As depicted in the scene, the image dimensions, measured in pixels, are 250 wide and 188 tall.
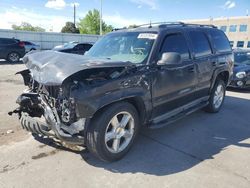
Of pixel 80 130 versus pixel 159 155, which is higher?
pixel 80 130

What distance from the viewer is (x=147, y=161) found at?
147 inches

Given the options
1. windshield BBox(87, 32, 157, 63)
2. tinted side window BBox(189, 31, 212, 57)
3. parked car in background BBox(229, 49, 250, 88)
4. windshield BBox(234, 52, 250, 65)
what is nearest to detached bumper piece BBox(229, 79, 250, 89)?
parked car in background BBox(229, 49, 250, 88)

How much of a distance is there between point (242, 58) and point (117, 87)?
8.70 meters

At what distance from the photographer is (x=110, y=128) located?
3.59m

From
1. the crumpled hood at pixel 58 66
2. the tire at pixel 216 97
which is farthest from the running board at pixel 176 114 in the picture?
the crumpled hood at pixel 58 66

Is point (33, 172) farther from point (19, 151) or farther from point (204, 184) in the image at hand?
point (204, 184)

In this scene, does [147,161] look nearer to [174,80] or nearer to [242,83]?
[174,80]

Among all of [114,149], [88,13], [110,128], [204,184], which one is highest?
[88,13]

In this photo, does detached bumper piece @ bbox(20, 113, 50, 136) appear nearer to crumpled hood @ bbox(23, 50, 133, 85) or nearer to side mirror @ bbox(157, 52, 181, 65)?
crumpled hood @ bbox(23, 50, 133, 85)

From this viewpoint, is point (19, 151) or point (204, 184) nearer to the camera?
point (204, 184)

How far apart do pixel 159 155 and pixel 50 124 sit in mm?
1729

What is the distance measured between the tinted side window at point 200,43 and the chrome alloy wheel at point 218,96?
42.8 inches

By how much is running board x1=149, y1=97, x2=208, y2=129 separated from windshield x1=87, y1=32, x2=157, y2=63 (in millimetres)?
1050

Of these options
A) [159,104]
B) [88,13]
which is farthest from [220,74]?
[88,13]
